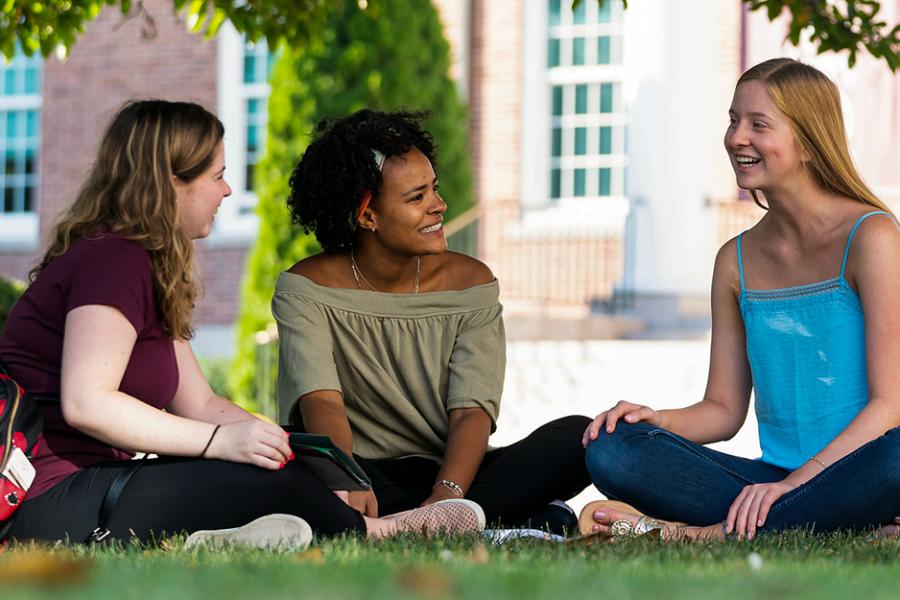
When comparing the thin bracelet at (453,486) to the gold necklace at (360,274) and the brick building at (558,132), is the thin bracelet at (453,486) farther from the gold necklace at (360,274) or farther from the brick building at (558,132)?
the brick building at (558,132)

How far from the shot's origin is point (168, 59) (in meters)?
15.7

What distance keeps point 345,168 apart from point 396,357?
A: 65 centimetres

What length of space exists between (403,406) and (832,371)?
1.38 m

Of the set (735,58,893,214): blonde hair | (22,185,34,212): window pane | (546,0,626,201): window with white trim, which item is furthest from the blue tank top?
(22,185,34,212): window pane

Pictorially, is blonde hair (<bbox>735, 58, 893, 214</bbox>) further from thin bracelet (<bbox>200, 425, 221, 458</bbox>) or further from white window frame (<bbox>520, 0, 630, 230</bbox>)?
white window frame (<bbox>520, 0, 630, 230</bbox>)

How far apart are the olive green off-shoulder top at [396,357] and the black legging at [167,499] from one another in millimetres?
906

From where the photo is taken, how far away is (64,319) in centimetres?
365

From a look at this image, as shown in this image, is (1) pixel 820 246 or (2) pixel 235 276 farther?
(2) pixel 235 276

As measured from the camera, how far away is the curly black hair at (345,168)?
4.59m

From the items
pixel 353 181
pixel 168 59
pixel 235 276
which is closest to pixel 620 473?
pixel 353 181

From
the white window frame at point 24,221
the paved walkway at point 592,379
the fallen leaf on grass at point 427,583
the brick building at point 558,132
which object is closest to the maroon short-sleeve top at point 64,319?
the fallen leaf on grass at point 427,583

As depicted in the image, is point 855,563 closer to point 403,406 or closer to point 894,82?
point 403,406

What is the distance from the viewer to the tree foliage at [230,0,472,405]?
40.1 ft

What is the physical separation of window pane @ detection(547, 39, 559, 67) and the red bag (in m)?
11.2
